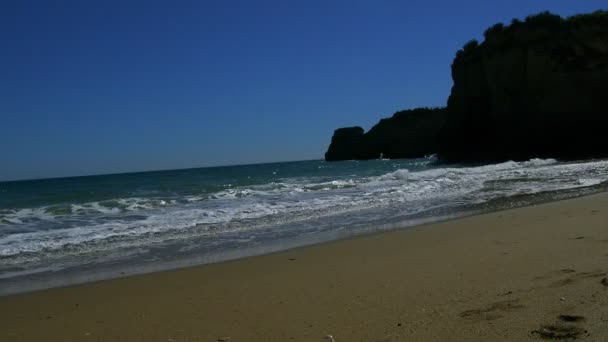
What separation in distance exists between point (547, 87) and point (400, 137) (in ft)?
154

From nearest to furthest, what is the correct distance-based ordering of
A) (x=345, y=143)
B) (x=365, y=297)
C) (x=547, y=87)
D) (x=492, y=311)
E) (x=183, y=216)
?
(x=492, y=311)
(x=365, y=297)
(x=183, y=216)
(x=547, y=87)
(x=345, y=143)

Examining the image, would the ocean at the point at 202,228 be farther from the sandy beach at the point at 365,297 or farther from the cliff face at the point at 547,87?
the cliff face at the point at 547,87

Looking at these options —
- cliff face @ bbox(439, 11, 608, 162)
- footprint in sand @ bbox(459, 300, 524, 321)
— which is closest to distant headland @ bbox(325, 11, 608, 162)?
cliff face @ bbox(439, 11, 608, 162)

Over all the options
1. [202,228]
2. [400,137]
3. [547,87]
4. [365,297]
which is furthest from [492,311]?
[400,137]

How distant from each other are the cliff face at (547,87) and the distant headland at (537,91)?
0.06m

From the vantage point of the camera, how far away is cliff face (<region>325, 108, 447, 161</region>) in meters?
79.9

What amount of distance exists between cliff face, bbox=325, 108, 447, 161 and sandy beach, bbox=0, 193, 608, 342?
232ft

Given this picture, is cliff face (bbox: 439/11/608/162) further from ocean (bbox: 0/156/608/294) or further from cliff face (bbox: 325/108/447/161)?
cliff face (bbox: 325/108/447/161)

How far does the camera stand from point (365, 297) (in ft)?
12.0

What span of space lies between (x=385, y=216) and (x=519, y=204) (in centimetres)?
268

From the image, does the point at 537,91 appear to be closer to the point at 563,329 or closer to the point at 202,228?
the point at 202,228

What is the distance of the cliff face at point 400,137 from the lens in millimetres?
79938

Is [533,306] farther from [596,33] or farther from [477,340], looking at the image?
[596,33]

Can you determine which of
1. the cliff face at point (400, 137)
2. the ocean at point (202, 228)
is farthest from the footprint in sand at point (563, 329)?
the cliff face at point (400, 137)
